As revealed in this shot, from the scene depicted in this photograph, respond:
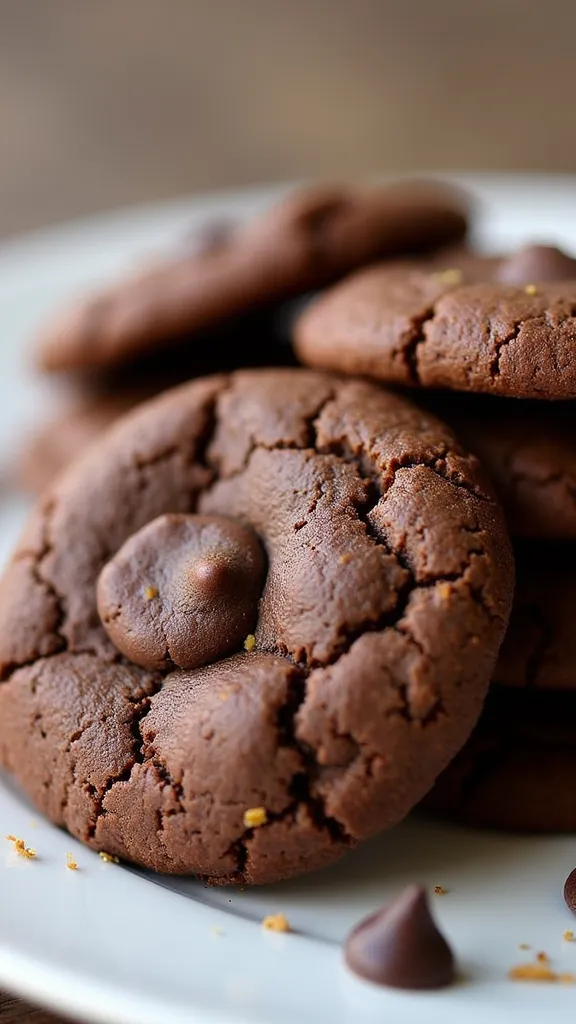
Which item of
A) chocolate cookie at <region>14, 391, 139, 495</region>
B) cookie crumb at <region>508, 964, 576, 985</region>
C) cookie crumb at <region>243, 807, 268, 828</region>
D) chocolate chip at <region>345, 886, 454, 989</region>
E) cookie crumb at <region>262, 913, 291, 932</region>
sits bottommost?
cookie crumb at <region>508, 964, 576, 985</region>

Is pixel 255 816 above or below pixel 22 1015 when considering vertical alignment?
above

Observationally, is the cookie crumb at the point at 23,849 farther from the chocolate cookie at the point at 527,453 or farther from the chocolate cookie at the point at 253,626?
the chocolate cookie at the point at 527,453

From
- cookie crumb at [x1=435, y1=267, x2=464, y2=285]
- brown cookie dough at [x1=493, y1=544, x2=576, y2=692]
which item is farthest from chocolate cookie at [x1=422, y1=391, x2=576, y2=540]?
cookie crumb at [x1=435, y1=267, x2=464, y2=285]

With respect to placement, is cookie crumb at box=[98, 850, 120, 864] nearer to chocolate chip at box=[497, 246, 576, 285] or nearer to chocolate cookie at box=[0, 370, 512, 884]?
chocolate cookie at box=[0, 370, 512, 884]

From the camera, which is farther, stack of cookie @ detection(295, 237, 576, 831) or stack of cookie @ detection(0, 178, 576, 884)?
stack of cookie @ detection(295, 237, 576, 831)

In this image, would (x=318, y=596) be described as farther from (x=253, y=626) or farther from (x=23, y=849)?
(x=23, y=849)

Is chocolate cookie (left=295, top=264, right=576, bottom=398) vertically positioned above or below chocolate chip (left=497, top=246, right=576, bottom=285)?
below

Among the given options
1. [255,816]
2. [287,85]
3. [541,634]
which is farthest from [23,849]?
[287,85]
